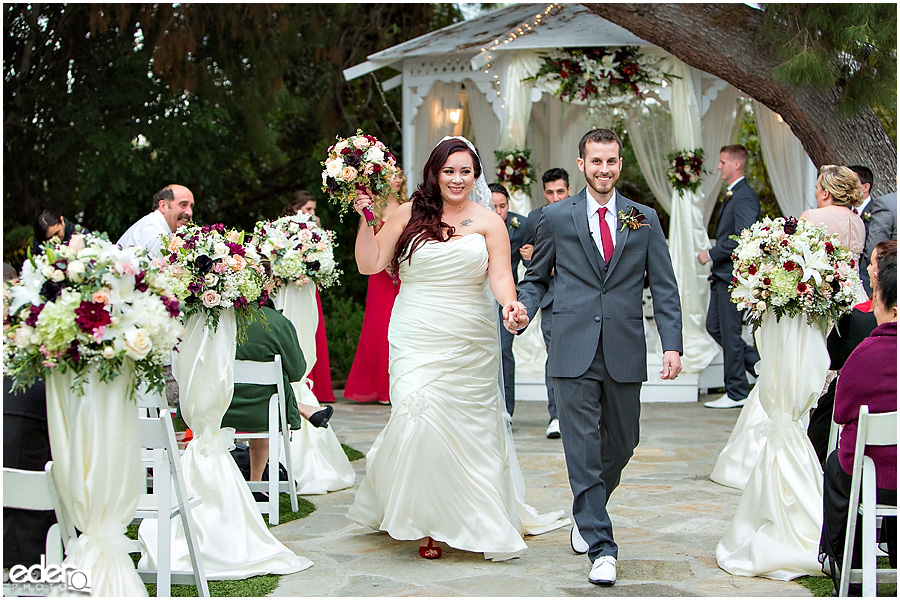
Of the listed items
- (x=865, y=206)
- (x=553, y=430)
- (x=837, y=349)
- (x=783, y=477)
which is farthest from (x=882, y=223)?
(x=783, y=477)

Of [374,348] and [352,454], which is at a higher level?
[374,348]

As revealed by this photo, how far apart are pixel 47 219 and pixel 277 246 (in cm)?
223

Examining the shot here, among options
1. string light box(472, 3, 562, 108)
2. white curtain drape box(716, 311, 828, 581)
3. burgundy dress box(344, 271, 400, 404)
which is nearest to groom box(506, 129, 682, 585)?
white curtain drape box(716, 311, 828, 581)

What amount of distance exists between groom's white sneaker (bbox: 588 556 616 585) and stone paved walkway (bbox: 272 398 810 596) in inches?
1.5

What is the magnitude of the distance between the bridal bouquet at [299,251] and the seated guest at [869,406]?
13.2 ft

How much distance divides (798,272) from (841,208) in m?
1.84

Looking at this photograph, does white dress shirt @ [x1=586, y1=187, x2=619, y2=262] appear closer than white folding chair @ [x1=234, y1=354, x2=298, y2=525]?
Yes

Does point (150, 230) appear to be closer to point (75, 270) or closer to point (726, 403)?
point (75, 270)

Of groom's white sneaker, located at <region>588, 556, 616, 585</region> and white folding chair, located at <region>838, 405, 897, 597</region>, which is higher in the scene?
white folding chair, located at <region>838, 405, 897, 597</region>

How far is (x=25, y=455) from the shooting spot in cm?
342

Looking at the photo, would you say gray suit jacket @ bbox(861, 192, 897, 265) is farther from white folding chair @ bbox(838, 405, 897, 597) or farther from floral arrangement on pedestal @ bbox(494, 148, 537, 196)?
floral arrangement on pedestal @ bbox(494, 148, 537, 196)

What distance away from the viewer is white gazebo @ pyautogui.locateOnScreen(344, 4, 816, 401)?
10.2 meters

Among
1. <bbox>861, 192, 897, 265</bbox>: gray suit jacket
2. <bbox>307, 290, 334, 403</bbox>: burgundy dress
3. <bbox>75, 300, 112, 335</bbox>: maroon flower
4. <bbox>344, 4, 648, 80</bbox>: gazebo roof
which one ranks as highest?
<bbox>344, 4, 648, 80</bbox>: gazebo roof

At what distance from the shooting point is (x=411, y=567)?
4.57 metres
